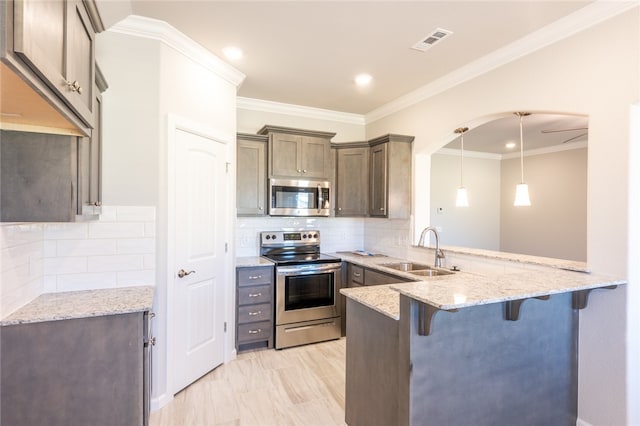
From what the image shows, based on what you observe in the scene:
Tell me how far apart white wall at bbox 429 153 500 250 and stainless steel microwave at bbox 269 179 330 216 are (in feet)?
10.9

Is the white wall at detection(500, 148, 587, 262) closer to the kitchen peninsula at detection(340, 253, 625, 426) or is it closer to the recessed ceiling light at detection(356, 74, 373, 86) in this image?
the kitchen peninsula at detection(340, 253, 625, 426)

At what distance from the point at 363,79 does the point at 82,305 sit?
3.01 metres

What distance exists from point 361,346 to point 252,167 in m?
2.40

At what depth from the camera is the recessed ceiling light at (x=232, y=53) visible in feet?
8.89

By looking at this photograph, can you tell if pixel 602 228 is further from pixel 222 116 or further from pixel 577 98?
pixel 222 116

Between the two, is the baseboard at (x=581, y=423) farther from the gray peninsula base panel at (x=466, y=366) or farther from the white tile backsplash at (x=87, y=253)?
the white tile backsplash at (x=87, y=253)

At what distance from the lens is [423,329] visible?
1570mm

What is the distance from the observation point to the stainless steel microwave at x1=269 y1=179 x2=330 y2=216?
3.74 m

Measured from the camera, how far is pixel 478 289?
5.13ft

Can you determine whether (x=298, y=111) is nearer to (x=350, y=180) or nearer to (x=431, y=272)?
(x=350, y=180)

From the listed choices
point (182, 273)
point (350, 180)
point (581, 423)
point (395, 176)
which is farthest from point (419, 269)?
point (182, 273)

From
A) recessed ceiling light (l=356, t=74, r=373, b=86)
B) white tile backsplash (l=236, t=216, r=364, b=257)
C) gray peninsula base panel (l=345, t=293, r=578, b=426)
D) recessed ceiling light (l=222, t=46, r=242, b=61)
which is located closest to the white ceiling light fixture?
recessed ceiling light (l=356, t=74, r=373, b=86)

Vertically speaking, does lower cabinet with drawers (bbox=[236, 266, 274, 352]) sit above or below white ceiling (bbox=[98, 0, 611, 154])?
below

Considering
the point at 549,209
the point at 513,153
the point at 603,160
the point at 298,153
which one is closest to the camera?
the point at 603,160
